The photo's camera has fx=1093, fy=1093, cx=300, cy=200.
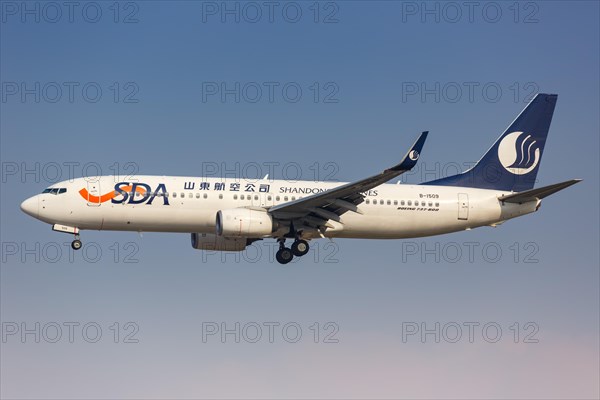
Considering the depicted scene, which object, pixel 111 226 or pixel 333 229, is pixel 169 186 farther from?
pixel 333 229

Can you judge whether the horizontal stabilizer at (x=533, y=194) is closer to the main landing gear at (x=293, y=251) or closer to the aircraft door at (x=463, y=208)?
the aircraft door at (x=463, y=208)

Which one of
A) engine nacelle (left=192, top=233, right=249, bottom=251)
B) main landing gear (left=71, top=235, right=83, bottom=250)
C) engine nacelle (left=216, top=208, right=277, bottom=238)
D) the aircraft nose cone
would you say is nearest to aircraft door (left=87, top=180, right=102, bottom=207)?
main landing gear (left=71, top=235, right=83, bottom=250)

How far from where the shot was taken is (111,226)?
51.3m

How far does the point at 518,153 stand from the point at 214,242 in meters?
17.2

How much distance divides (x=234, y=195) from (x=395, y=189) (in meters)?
8.24

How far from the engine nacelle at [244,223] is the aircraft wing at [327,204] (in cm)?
61

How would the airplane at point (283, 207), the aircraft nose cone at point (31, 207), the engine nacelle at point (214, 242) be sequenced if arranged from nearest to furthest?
the airplane at point (283, 207) → the aircraft nose cone at point (31, 207) → the engine nacelle at point (214, 242)

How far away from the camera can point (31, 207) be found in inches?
2032

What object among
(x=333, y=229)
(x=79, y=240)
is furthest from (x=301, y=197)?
(x=79, y=240)

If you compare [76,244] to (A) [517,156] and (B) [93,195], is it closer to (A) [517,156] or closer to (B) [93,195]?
(B) [93,195]

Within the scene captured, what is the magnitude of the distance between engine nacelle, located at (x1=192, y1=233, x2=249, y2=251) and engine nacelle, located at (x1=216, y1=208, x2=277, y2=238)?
4.01m

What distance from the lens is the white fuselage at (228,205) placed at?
168 ft

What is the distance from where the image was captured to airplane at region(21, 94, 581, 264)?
167 feet

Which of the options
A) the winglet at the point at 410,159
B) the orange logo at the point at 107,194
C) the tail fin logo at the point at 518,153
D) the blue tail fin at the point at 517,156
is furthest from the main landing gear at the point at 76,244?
the tail fin logo at the point at 518,153
